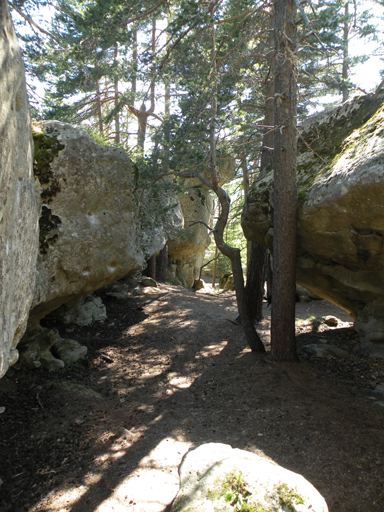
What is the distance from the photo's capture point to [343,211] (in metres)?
5.39

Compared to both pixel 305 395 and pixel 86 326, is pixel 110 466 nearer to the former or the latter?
pixel 305 395

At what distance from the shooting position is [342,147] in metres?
5.98

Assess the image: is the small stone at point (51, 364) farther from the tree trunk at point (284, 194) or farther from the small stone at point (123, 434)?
the tree trunk at point (284, 194)

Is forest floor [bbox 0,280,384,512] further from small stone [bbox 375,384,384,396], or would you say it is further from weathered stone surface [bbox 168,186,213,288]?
weathered stone surface [bbox 168,186,213,288]

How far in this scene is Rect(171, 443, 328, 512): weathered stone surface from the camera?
2562 millimetres

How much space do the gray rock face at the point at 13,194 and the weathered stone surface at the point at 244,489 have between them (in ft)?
5.96

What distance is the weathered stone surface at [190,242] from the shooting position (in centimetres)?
1989

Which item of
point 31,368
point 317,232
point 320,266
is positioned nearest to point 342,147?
point 317,232

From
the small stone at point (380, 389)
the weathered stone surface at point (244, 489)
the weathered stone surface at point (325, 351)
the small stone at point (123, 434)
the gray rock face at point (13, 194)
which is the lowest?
the small stone at point (123, 434)

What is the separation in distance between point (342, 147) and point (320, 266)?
2404 mm

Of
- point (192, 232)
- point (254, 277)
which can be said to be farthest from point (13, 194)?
point (192, 232)

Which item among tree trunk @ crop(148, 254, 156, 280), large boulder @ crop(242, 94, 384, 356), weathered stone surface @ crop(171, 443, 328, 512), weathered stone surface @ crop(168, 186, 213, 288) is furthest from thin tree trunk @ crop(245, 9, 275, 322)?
weathered stone surface @ crop(168, 186, 213, 288)

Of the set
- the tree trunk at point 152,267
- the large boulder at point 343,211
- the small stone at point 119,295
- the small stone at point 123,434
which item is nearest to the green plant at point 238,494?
the small stone at point 123,434

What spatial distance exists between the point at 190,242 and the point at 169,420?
15.3 meters
